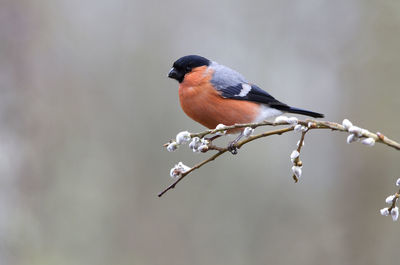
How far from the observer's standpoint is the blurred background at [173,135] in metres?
4.00

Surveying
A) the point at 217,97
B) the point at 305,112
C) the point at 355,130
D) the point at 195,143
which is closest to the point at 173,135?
the point at 217,97

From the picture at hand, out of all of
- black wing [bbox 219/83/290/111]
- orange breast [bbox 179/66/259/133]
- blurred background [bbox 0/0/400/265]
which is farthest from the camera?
blurred background [bbox 0/0/400/265]

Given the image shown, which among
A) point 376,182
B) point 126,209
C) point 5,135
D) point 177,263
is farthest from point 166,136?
point 376,182

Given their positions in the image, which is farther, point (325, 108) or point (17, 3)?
point (325, 108)

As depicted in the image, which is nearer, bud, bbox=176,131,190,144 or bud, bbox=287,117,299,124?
bud, bbox=287,117,299,124

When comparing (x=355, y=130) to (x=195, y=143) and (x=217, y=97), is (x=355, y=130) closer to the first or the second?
(x=195, y=143)

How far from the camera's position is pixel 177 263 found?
434 cm

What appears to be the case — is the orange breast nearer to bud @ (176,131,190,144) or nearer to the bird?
the bird

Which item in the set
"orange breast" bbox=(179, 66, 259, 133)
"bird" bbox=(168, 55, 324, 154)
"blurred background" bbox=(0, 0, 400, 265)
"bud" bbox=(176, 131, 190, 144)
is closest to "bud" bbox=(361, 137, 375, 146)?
"bud" bbox=(176, 131, 190, 144)

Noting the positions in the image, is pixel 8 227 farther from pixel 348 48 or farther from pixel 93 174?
pixel 348 48

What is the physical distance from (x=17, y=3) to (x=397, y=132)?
3735 mm

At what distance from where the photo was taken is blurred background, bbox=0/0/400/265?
157 inches

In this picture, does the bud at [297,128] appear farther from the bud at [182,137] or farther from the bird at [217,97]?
the bird at [217,97]

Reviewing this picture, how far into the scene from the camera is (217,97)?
3021 mm
